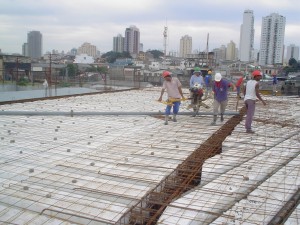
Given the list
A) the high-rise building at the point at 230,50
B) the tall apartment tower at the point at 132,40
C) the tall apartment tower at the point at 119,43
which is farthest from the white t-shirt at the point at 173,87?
the tall apartment tower at the point at 119,43

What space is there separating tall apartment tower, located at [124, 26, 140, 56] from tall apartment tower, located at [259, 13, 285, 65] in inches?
1434

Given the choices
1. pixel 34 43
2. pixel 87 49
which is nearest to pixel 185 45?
pixel 87 49

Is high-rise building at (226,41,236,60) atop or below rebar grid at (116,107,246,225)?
atop

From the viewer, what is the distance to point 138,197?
271 cm

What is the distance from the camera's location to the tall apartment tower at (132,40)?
3720 inches

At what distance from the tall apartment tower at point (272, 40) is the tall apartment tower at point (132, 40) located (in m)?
36.4

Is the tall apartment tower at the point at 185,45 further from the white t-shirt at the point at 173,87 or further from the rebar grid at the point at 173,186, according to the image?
the rebar grid at the point at 173,186

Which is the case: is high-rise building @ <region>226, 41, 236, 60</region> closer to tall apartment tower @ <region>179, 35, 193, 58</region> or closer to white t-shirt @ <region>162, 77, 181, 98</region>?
tall apartment tower @ <region>179, 35, 193, 58</region>

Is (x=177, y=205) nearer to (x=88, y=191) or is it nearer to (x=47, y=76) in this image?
(x=88, y=191)

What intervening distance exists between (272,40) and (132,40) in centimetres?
4141

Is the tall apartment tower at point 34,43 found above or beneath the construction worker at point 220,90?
above

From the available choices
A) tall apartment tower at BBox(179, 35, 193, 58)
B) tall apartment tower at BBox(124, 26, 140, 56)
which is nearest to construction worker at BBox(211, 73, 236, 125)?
tall apartment tower at BBox(179, 35, 193, 58)

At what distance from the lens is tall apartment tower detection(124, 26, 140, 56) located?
310 ft

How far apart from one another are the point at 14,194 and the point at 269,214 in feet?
6.89
